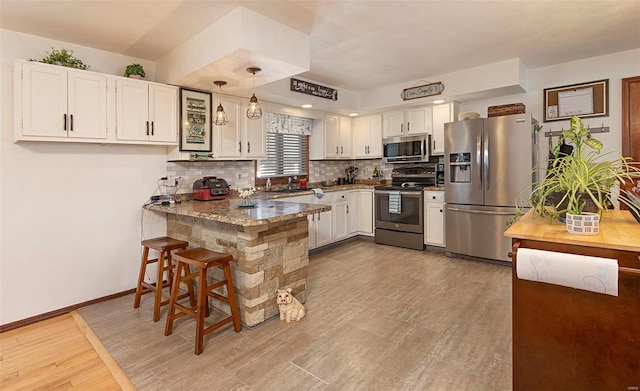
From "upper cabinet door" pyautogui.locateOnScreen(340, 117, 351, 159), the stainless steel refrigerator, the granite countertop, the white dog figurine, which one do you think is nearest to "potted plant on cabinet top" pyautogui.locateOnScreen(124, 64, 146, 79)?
the granite countertop

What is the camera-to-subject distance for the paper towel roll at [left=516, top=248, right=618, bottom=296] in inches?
49.3

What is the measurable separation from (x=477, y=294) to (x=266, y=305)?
2.03 metres

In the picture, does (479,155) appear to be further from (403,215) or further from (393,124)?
(393,124)

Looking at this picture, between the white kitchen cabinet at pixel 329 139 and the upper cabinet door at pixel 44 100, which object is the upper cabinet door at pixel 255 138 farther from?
the upper cabinet door at pixel 44 100

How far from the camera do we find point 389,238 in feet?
17.1

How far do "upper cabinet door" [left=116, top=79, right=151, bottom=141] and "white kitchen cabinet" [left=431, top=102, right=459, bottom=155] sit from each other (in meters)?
3.78

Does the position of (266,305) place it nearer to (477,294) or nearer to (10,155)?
(477,294)

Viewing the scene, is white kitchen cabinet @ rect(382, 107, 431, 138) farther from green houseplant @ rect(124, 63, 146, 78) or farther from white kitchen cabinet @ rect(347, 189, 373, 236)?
green houseplant @ rect(124, 63, 146, 78)

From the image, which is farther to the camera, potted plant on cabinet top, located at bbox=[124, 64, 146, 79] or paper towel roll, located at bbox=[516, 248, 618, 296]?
potted plant on cabinet top, located at bbox=[124, 64, 146, 79]

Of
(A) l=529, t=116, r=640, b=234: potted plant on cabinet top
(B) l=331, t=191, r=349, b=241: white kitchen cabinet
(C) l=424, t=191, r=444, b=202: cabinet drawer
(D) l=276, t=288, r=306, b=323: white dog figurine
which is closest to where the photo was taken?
(A) l=529, t=116, r=640, b=234: potted plant on cabinet top

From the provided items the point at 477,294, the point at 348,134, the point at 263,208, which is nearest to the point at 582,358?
the point at 477,294

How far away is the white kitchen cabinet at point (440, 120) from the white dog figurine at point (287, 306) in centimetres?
330

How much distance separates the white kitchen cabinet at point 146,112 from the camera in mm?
3055

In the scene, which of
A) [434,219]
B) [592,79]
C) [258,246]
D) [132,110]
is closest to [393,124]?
[434,219]
